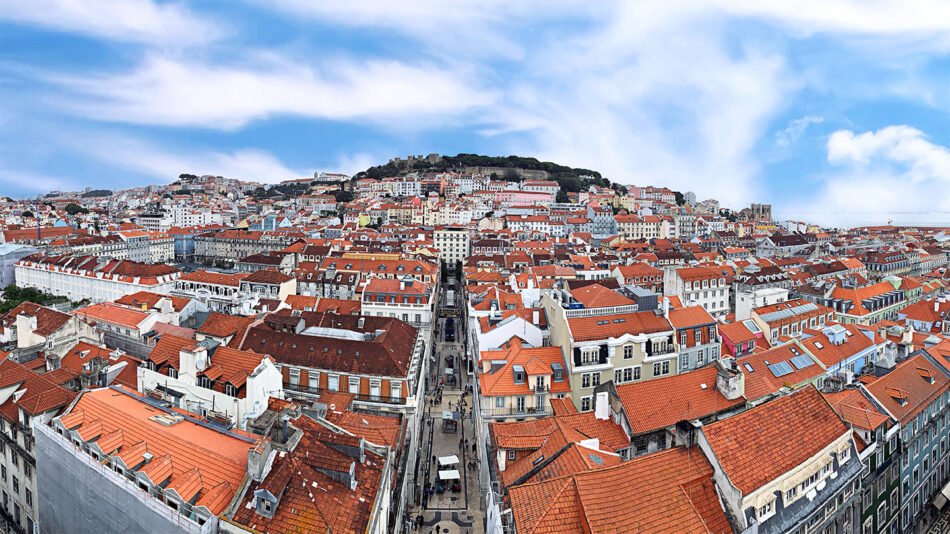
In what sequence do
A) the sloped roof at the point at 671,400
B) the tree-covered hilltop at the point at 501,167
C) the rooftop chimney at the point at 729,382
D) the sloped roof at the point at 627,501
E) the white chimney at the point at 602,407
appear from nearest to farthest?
the sloped roof at the point at 627,501 → the sloped roof at the point at 671,400 → the white chimney at the point at 602,407 → the rooftop chimney at the point at 729,382 → the tree-covered hilltop at the point at 501,167

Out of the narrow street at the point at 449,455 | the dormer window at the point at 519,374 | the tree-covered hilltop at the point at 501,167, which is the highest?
the tree-covered hilltop at the point at 501,167

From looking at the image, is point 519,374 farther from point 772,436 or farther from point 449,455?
point 772,436

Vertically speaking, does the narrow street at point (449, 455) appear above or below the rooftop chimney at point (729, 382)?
below

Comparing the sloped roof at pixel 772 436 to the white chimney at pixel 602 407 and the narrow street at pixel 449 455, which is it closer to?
the white chimney at pixel 602 407

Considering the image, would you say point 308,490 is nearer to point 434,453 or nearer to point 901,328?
point 434,453

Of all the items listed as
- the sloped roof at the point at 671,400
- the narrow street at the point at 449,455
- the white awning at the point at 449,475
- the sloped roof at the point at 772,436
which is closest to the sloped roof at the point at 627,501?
the sloped roof at the point at 772,436
